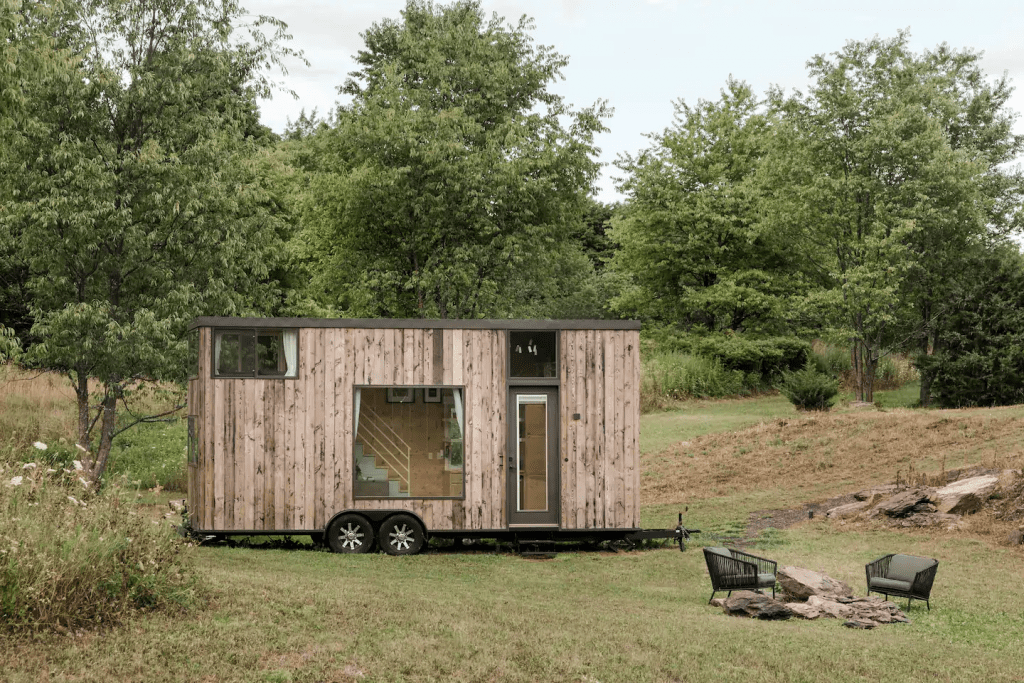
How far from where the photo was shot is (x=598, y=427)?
13.7 meters

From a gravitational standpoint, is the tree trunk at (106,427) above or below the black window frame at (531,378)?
below

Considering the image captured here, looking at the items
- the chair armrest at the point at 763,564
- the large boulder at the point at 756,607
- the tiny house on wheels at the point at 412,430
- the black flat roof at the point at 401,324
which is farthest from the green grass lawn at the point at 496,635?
the black flat roof at the point at 401,324

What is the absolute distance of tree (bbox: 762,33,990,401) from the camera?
1163 inches

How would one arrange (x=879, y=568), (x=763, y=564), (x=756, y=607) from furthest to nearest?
1. (x=763, y=564)
2. (x=879, y=568)
3. (x=756, y=607)

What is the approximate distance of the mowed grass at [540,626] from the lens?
6.86 m

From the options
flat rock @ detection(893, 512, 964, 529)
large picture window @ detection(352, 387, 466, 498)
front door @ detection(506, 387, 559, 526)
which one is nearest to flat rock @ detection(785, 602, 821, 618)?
front door @ detection(506, 387, 559, 526)

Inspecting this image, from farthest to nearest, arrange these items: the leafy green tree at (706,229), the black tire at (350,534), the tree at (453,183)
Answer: the leafy green tree at (706,229), the tree at (453,183), the black tire at (350,534)

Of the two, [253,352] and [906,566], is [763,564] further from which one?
[253,352]

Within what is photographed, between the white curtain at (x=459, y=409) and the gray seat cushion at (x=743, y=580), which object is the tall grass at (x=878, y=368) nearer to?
the white curtain at (x=459, y=409)

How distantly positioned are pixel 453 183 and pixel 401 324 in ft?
38.7

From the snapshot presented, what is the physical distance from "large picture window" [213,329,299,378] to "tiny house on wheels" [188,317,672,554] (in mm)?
19

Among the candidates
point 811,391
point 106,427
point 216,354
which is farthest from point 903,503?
point 106,427

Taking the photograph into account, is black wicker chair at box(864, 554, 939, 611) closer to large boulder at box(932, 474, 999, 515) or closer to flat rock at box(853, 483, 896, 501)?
large boulder at box(932, 474, 999, 515)

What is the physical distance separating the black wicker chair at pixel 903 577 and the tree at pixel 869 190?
18820 millimetres
